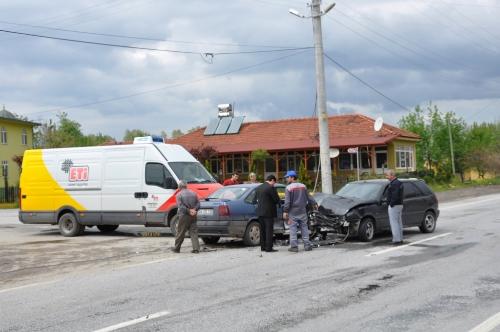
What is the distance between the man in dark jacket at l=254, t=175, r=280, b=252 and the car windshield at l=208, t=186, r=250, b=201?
140 cm

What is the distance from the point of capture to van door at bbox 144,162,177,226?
1714cm

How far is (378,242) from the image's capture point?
14.4 meters

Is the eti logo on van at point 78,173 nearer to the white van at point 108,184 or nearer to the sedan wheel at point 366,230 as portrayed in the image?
the white van at point 108,184

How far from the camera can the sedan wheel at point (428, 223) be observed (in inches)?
636

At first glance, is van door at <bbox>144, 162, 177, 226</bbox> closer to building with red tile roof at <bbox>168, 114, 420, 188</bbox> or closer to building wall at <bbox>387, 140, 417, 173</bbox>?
building with red tile roof at <bbox>168, 114, 420, 188</bbox>

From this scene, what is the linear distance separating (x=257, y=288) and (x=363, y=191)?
23.1 feet

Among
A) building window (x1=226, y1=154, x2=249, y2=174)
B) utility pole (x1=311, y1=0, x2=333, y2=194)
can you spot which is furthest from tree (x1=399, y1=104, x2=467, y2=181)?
utility pole (x1=311, y1=0, x2=333, y2=194)

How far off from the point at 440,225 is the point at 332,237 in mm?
4919

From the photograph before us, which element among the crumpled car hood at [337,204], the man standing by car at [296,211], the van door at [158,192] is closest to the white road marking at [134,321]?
the man standing by car at [296,211]

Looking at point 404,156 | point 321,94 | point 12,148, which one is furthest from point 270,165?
point 321,94

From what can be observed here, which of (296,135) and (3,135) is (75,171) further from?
(3,135)

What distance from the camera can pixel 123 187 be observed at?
17.9m

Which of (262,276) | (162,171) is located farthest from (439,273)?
(162,171)

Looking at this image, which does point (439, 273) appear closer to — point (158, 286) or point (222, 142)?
point (158, 286)
